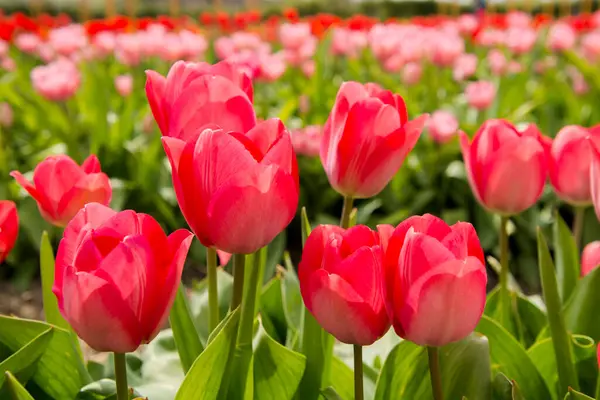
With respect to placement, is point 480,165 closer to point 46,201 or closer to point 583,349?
point 583,349

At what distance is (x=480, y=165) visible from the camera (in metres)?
1.10

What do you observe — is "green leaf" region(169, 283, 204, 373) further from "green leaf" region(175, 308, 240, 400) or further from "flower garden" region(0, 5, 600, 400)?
"green leaf" region(175, 308, 240, 400)

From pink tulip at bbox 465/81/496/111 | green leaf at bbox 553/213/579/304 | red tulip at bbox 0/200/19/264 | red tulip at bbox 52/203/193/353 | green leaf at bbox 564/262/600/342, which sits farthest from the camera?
pink tulip at bbox 465/81/496/111

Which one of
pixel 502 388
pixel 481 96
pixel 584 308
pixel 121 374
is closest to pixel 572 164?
pixel 584 308

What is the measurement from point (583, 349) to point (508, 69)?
424 centimetres

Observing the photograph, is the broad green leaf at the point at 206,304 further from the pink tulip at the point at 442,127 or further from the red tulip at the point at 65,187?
the pink tulip at the point at 442,127

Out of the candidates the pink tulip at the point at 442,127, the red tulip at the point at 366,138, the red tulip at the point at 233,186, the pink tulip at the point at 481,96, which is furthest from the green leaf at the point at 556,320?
the pink tulip at the point at 481,96

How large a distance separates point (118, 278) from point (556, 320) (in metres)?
0.60

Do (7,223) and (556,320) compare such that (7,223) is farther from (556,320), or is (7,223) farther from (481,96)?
(481,96)

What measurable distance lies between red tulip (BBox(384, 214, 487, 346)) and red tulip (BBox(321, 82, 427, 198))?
0.62 feet

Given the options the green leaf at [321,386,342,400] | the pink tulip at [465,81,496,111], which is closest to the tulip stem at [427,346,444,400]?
the green leaf at [321,386,342,400]

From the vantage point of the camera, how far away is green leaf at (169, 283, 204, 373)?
104cm

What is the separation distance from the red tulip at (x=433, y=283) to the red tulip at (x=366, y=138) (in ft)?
0.62

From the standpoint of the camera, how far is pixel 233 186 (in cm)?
74
